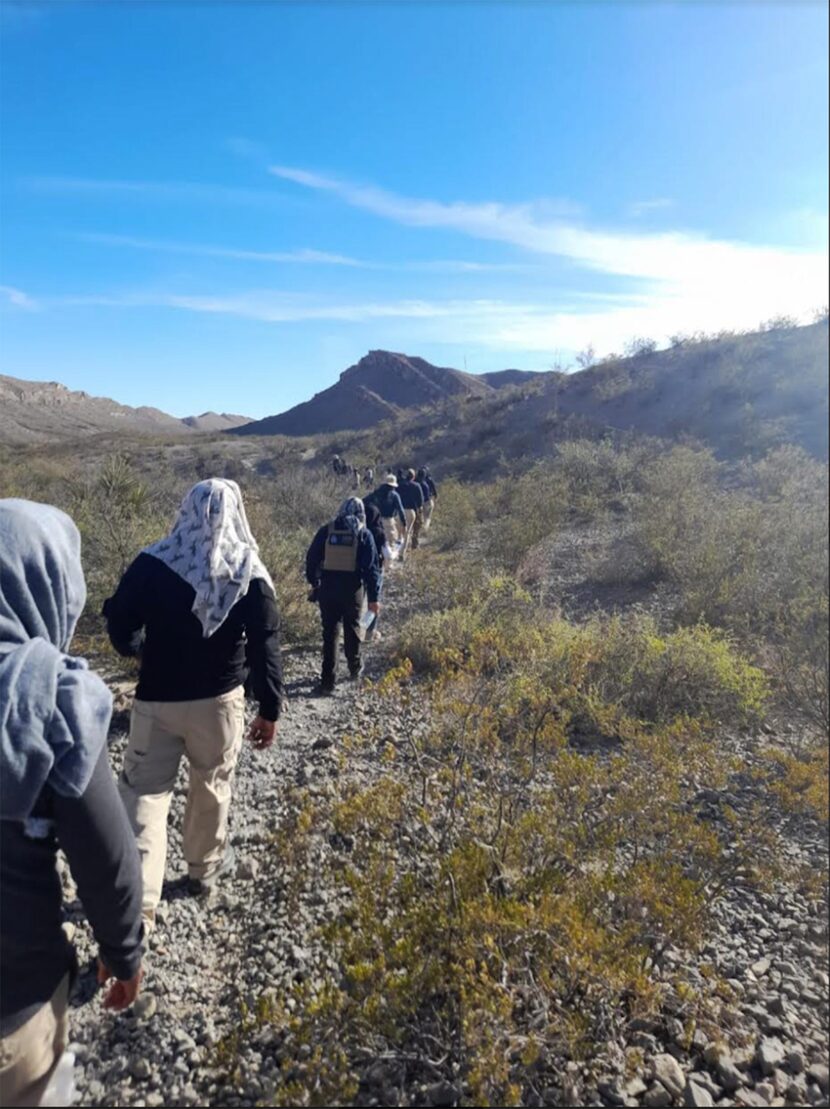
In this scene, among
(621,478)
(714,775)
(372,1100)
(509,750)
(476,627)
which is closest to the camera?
(372,1100)

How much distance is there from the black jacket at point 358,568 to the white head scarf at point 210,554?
238 cm

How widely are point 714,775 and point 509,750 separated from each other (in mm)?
1022

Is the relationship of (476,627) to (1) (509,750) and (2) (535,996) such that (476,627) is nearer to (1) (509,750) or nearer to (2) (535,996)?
(1) (509,750)

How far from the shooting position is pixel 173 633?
7.78 feet

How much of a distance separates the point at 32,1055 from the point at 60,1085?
0.13 m

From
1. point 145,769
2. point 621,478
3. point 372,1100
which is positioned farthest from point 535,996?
point 621,478

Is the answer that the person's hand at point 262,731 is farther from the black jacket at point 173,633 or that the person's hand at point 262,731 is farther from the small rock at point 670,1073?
the small rock at point 670,1073

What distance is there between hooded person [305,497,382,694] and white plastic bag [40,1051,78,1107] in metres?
3.58

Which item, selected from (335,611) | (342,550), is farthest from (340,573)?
(335,611)

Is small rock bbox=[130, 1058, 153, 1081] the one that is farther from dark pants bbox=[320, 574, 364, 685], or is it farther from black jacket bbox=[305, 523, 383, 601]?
black jacket bbox=[305, 523, 383, 601]

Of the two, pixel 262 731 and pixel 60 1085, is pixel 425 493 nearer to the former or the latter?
pixel 262 731

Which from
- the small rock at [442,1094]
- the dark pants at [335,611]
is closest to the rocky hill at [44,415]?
the dark pants at [335,611]

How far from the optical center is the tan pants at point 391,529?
8438 mm

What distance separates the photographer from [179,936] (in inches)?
95.1
